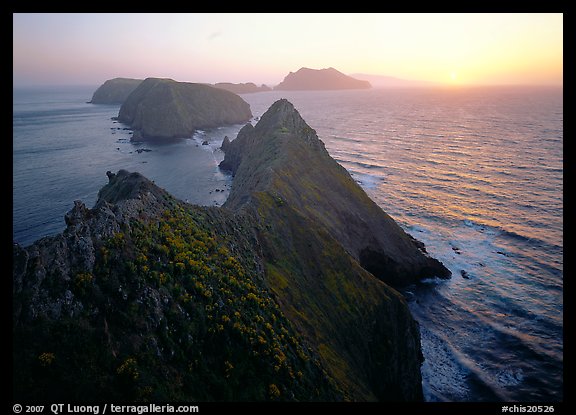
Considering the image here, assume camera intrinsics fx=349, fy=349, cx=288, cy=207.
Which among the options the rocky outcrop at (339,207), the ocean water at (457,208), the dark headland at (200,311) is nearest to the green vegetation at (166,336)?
the dark headland at (200,311)

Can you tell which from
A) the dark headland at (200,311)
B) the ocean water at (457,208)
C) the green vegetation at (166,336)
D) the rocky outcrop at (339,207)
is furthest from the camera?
the rocky outcrop at (339,207)

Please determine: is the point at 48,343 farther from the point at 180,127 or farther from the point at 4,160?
the point at 180,127

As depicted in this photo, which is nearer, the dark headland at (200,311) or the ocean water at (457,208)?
the dark headland at (200,311)

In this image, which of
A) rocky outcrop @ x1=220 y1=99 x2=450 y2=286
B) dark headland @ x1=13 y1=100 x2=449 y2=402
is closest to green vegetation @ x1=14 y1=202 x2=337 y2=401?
dark headland @ x1=13 y1=100 x2=449 y2=402

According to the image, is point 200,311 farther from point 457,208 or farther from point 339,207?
point 457,208

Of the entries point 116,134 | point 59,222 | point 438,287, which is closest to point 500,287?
point 438,287

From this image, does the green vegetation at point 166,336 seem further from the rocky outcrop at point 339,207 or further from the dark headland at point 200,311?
the rocky outcrop at point 339,207
